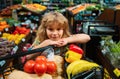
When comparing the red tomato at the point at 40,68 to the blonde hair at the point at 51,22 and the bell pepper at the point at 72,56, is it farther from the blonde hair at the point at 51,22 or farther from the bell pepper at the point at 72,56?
the blonde hair at the point at 51,22

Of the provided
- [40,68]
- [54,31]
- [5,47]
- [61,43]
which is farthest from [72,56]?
[5,47]

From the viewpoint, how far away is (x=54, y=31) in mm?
2033

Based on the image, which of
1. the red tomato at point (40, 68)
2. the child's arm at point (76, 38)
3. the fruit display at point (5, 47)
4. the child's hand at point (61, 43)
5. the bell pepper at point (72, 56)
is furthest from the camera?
the fruit display at point (5, 47)

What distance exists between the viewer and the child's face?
202cm

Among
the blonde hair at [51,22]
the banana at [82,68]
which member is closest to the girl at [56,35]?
the blonde hair at [51,22]

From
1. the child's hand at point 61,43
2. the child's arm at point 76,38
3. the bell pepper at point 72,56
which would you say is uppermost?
the child's hand at point 61,43

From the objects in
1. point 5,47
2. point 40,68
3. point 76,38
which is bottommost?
point 5,47

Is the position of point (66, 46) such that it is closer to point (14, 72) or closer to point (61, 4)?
point (14, 72)

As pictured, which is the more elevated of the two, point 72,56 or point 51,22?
point 51,22

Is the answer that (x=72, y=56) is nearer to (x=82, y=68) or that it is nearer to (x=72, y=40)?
(x=82, y=68)

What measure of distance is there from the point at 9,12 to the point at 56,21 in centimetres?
602

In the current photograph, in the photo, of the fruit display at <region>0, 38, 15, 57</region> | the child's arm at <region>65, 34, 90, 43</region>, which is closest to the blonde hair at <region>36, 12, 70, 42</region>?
the child's arm at <region>65, 34, 90, 43</region>

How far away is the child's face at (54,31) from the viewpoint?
2.02 metres

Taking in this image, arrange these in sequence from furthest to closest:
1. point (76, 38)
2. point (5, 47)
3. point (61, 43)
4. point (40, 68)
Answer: point (5, 47) < point (76, 38) < point (61, 43) < point (40, 68)
